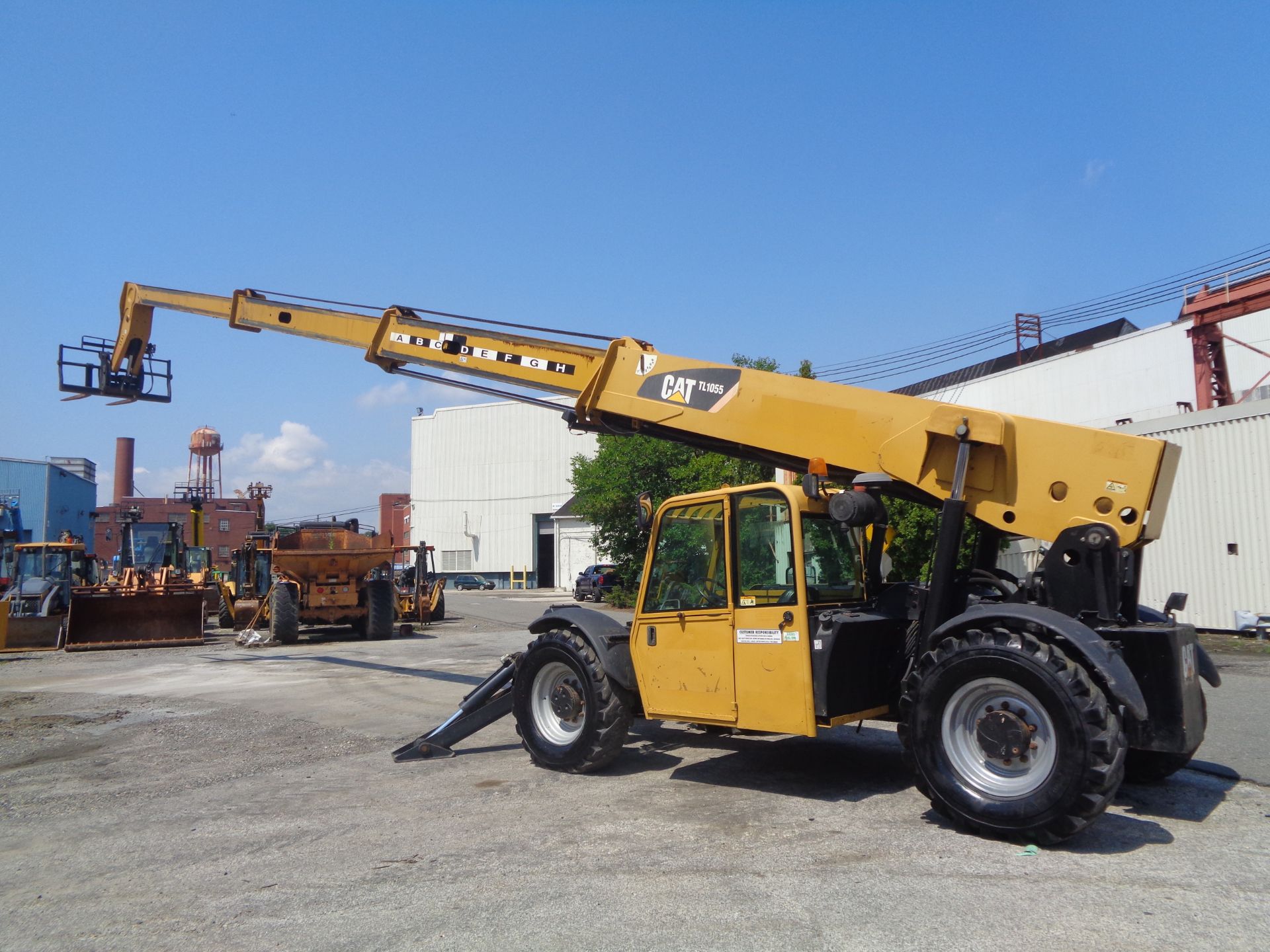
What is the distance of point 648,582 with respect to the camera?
24.2ft

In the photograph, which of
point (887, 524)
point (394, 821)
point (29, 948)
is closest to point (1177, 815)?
point (887, 524)

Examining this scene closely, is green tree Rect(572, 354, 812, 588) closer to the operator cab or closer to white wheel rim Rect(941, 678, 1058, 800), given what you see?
the operator cab

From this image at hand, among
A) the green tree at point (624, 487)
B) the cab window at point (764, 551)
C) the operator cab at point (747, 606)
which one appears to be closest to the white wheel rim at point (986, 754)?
the operator cab at point (747, 606)

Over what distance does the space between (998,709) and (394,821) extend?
12.9ft

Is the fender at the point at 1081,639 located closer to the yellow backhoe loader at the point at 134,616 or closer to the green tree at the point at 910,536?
the green tree at the point at 910,536

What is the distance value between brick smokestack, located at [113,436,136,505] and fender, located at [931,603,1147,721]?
3109 inches

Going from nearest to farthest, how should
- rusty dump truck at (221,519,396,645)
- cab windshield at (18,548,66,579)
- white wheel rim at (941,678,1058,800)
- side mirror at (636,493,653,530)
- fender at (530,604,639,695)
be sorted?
white wheel rim at (941,678,1058,800), side mirror at (636,493,653,530), fender at (530,604,639,695), rusty dump truck at (221,519,396,645), cab windshield at (18,548,66,579)

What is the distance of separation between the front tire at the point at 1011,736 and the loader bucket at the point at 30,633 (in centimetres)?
1929

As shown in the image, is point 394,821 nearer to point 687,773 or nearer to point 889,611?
point 687,773

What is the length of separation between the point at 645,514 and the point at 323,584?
15.2 meters

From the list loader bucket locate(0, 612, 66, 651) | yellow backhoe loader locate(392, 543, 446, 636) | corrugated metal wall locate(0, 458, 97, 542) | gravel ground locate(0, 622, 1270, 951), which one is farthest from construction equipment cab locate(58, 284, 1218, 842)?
corrugated metal wall locate(0, 458, 97, 542)

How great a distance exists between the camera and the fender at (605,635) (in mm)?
7414

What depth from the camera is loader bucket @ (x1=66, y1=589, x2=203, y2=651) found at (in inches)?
755

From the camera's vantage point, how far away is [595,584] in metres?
41.1
